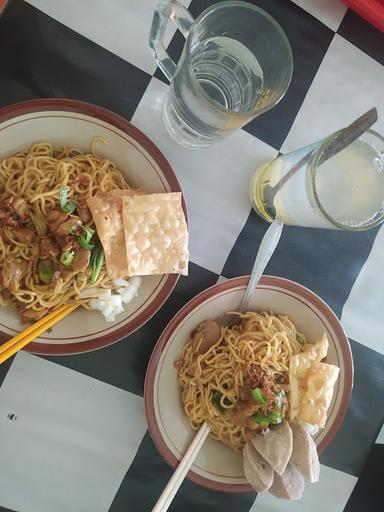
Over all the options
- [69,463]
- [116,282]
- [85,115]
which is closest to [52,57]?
[85,115]

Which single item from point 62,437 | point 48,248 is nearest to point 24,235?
point 48,248

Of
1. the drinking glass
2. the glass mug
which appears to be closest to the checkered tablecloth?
the glass mug

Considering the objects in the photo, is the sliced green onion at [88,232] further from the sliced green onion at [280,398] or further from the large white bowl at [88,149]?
the sliced green onion at [280,398]

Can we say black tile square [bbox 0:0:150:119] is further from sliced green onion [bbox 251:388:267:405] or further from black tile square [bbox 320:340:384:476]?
black tile square [bbox 320:340:384:476]

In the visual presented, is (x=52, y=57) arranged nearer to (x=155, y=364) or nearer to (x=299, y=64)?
(x=299, y=64)

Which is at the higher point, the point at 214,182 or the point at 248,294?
the point at 214,182

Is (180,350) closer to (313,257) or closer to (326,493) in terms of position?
(313,257)
